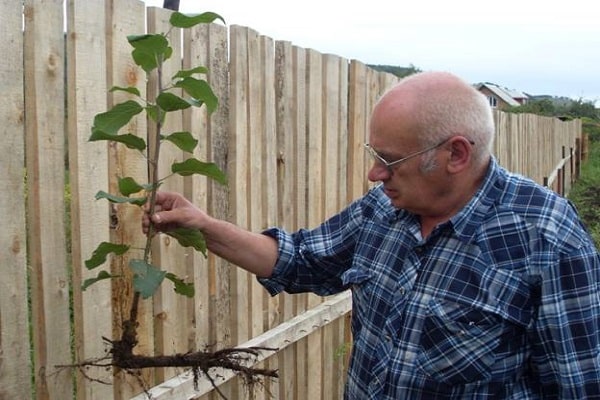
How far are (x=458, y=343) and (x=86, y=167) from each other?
1.36 m

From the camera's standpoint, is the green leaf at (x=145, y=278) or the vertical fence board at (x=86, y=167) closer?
the green leaf at (x=145, y=278)

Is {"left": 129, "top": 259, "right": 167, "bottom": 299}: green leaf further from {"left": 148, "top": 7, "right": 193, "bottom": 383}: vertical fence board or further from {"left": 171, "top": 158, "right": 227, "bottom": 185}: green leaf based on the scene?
{"left": 148, "top": 7, "right": 193, "bottom": 383}: vertical fence board

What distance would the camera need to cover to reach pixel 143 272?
1.99m

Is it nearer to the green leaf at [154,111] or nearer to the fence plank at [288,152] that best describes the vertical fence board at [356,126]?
the fence plank at [288,152]

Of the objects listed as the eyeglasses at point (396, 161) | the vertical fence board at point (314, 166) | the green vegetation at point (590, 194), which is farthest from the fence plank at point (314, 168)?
the green vegetation at point (590, 194)

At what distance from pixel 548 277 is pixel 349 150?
8.49 ft

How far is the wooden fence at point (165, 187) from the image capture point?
7.11 feet

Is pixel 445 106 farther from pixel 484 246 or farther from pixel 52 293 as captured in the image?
pixel 52 293

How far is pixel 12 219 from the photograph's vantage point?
7.00ft

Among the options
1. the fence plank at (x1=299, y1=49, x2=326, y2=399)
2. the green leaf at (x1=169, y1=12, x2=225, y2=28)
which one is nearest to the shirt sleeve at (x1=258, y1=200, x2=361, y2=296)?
the green leaf at (x1=169, y1=12, x2=225, y2=28)

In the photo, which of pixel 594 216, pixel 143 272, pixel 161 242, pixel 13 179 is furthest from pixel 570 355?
pixel 594 216

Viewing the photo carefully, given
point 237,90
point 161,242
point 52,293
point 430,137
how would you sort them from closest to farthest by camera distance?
1. point 430,137
2. point 52,293
3. point 161,242
4. point 237,90

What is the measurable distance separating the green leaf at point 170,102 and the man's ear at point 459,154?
81cm

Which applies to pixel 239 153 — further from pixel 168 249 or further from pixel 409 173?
pixel 409 173
